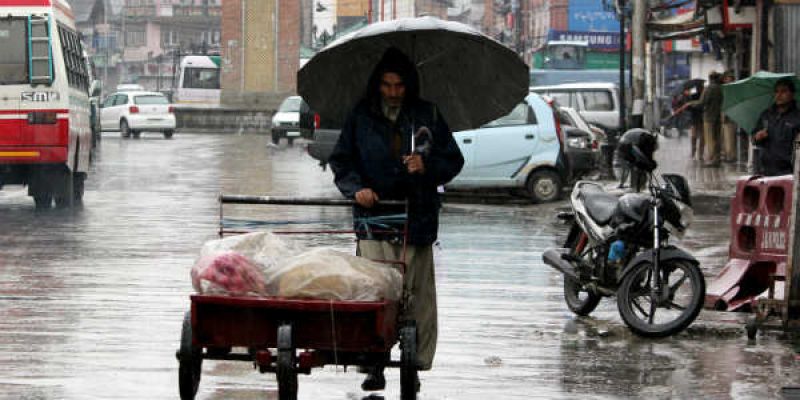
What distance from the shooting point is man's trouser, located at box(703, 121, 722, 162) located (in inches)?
1325

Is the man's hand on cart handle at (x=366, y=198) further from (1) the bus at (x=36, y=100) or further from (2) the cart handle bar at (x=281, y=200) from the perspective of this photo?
(1) the bus at (x=36, y=100)

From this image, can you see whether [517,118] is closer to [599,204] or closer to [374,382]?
[599,204]

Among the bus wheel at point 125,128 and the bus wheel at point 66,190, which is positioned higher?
the bus wheel at point 66,190

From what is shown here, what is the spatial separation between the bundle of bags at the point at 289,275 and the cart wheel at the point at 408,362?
0.20m

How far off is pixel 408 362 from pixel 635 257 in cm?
375

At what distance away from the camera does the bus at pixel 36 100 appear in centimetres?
2048

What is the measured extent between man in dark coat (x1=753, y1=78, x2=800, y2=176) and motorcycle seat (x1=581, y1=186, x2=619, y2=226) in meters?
4.28

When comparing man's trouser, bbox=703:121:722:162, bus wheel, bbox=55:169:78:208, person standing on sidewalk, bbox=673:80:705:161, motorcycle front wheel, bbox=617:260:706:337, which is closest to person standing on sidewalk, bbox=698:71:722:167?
man's trouser, bbox=703:121:722:162

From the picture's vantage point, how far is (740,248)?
37.2 ft

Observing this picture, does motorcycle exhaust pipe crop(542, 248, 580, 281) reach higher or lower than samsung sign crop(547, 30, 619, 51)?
lower

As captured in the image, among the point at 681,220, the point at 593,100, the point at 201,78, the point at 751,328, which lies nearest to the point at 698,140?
the point at 593,100

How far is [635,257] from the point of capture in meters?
10.6

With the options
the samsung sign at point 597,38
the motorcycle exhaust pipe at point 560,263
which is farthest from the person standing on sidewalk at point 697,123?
the samsung sign at point 597,38

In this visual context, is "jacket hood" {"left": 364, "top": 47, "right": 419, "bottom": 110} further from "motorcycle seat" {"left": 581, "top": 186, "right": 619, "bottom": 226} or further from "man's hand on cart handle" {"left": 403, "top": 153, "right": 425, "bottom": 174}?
"motorcycle seat" {"left": 581, "top": 186, "right": 619, "bottom": 226}
